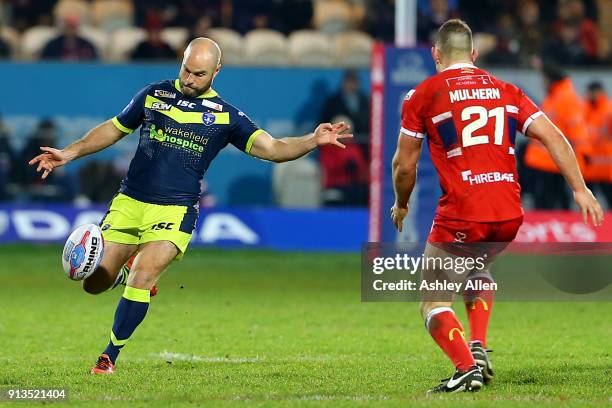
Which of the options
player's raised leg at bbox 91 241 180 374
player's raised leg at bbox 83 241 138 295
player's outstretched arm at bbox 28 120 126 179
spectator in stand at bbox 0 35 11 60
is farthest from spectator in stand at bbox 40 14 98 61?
player's raised leg at bbox 91 241 180 374

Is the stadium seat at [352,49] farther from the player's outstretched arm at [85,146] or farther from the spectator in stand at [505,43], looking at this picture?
the player's outstretched arm at [85,146]

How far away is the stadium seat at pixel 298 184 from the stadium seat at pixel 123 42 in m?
3.35

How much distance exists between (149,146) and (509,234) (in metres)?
2.61

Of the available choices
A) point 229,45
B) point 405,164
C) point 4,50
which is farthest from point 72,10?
point 405,164

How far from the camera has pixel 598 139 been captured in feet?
61.2

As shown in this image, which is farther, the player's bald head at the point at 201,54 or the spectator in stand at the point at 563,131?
the spectator in stand at the point at 563,131

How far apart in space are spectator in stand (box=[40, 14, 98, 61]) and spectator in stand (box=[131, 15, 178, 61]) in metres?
0.75

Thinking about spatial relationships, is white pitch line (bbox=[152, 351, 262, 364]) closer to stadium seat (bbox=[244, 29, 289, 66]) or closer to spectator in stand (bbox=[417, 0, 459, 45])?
stadium seat (bbox=[244, 29, 289, 66])

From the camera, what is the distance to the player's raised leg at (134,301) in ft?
27.5

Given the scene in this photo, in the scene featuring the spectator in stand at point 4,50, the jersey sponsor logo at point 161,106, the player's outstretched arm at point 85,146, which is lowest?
the player's outstretched arm at point 85,146

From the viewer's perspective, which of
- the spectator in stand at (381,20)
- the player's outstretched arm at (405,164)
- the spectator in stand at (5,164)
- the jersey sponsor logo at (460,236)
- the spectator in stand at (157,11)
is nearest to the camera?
the player's outstretched arm at (405,164)

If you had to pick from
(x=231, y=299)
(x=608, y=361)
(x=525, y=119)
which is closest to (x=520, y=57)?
(x=231, y=299)

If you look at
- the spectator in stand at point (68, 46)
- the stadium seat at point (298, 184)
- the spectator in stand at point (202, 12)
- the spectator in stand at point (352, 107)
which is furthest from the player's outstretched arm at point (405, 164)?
the spectator in stand at point (202, 12)

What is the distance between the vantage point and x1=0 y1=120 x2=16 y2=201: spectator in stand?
17609mm
